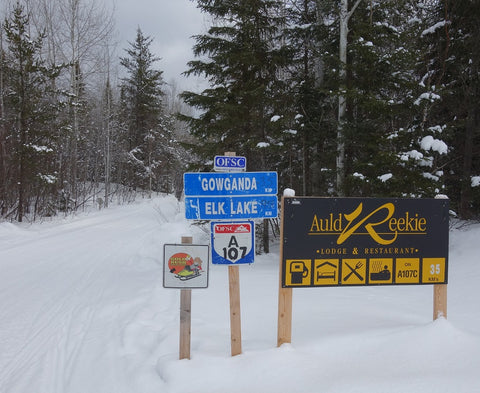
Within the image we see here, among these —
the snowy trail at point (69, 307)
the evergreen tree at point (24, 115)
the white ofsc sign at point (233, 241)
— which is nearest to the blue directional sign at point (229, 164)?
the white ofsc sign at point (233, 241)

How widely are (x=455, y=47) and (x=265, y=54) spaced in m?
5.71

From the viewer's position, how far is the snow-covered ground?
303 centimetres

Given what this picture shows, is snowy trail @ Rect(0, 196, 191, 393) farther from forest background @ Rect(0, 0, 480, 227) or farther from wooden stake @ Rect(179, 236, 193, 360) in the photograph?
forest background @ Rect(0, 0, 480, 227)

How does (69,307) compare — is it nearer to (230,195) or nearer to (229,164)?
(230,195)

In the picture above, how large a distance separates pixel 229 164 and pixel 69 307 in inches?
166

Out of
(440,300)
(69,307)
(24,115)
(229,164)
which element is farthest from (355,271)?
(24,115)

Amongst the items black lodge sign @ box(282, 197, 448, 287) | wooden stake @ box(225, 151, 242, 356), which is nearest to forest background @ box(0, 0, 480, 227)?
black lodge sign @ box(282, 197, 448, 287)

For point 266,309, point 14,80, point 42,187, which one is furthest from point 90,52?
point 266,309

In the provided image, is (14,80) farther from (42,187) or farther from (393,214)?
(393,214)

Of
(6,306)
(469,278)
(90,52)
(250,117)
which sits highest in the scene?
(90,52)

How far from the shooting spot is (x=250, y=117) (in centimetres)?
1092

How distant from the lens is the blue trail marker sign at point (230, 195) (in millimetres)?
3373

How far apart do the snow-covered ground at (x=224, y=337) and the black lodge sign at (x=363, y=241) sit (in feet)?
2.22

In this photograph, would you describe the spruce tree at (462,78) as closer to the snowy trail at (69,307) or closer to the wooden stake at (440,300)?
the wooden stake at (440,300)
